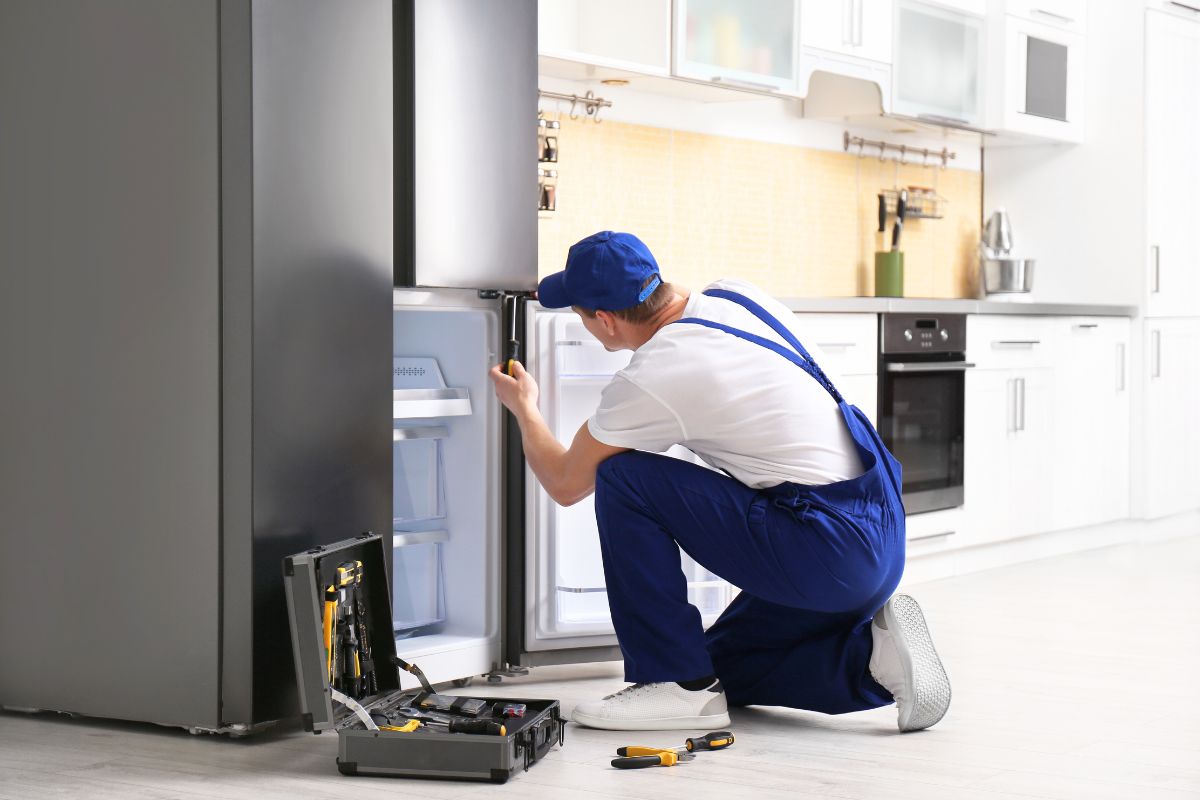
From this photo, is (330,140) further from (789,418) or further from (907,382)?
(907,382)

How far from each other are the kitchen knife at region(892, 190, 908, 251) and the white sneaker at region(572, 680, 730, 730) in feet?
10.6

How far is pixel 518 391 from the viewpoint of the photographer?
9.69ft

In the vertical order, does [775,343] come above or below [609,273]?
below

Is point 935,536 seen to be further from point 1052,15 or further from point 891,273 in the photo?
point 1052,15

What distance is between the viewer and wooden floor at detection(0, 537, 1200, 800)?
2.42 metres

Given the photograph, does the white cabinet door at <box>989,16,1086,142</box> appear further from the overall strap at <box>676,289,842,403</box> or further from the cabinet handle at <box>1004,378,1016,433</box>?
the overall strap at <box>676,289,842,403</box>

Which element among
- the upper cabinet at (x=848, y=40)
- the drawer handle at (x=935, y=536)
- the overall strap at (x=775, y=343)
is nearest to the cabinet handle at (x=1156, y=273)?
the upper cabinet at (x=848, y=40)

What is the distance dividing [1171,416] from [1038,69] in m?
1.51

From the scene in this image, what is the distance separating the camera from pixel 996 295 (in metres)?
6.20

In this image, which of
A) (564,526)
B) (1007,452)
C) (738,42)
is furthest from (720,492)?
(1007,452)

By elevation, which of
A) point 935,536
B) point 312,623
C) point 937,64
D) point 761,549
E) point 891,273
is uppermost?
point 937,64

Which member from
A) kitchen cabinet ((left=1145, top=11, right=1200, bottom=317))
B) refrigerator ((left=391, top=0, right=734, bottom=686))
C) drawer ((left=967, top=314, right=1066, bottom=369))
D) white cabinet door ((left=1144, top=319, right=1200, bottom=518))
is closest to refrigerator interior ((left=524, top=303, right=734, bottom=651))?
refrigerator ((left=391, top=0, right=734, bottom=686))

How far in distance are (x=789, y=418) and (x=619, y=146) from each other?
2252mm

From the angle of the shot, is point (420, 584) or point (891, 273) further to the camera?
point (891, 273)
